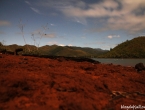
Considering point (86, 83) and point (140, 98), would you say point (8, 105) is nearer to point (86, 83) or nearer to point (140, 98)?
point (86, 83)

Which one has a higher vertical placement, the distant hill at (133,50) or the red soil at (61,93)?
the distant hill at (133,50)

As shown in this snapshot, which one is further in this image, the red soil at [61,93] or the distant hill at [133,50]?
the distant hill at [133,50]

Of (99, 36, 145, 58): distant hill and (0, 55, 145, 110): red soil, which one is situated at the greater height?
(99, 36, 145, 58): distant hill

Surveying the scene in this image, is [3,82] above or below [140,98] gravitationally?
above

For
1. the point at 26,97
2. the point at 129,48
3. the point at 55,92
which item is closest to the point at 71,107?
the point at 55,92

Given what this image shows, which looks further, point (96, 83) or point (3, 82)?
point (96, 83)

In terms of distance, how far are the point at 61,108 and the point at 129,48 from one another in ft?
410

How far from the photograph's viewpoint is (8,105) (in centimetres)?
280

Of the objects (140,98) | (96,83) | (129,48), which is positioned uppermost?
(129,48)

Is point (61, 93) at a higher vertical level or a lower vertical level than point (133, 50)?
lower

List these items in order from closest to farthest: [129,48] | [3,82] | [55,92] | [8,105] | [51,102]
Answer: [8,105] < [51,102] < [55,92] < [3,82] < [129,48]

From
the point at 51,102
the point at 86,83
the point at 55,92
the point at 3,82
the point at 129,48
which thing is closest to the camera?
the point at 51,102

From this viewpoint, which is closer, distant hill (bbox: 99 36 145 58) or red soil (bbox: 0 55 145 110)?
red soil (bbox: 0 55 145 110)

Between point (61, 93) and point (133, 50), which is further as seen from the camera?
point (133, 50)
